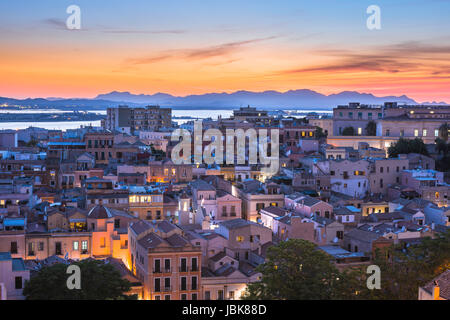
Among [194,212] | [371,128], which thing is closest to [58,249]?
[194,212]

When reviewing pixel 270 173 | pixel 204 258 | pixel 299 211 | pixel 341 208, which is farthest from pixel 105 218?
pixel 270 173

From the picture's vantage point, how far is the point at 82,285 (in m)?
14.9

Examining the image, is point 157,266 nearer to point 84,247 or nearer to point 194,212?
point 84,247

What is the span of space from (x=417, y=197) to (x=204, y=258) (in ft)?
50.7

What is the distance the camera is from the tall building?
3088 inches

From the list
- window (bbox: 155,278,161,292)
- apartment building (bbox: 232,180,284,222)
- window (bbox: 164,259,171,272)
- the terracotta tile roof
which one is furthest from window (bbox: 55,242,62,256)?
the terracotta tile roof

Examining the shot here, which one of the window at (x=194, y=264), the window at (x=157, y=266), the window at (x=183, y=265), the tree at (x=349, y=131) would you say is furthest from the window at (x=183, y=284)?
the tree at (x=349, y=131)

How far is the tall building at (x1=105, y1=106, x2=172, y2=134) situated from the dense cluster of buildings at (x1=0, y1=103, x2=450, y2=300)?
3421 cm

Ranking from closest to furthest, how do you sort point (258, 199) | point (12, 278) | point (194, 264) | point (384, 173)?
point (12, 278)
point (194, 264)
point (258, 199)
point (384, 173)

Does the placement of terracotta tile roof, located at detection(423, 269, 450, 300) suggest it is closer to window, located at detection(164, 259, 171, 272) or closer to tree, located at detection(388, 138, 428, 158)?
window, located at detection(164, 259, 171, 272)

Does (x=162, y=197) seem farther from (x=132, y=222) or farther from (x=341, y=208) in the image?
(x=341, y=208)

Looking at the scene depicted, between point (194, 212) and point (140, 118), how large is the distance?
54.8 m

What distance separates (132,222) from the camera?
22.8 metres
